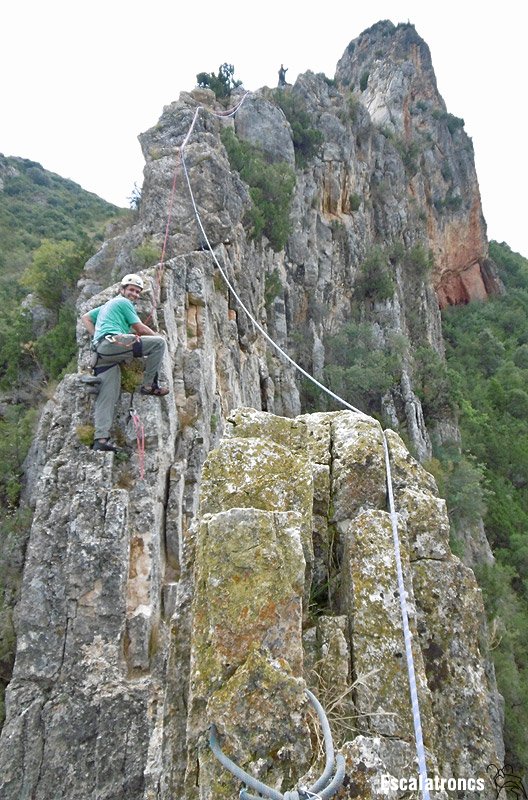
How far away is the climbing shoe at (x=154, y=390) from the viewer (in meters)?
7.06

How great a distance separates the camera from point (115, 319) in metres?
6.69

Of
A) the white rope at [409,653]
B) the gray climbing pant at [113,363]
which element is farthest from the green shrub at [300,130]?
the white rope at [409,653]

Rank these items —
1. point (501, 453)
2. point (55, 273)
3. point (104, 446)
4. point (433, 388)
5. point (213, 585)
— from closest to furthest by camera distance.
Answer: point (213, 585) → point (104, 446) → point (55, 273) → point (433, 388) → point (501, 453)

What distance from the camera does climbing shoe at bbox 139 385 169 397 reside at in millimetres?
7061

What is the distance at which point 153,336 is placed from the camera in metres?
6.86

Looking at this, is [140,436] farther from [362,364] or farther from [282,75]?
[282,75]

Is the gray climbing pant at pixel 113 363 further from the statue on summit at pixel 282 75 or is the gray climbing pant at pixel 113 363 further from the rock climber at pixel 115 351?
the statue on summit at pixel 282 75

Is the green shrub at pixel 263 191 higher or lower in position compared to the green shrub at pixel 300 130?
lower

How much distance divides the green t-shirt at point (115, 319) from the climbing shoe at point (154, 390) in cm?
85

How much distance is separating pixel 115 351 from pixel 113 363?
25 centimetres

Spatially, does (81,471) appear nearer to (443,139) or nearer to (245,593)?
(245,593)

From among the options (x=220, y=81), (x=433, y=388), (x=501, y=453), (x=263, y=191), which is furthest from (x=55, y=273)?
(x=501, y=453)

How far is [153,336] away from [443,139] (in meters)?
47.3

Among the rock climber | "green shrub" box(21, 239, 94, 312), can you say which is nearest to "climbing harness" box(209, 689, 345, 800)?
the rock climber
